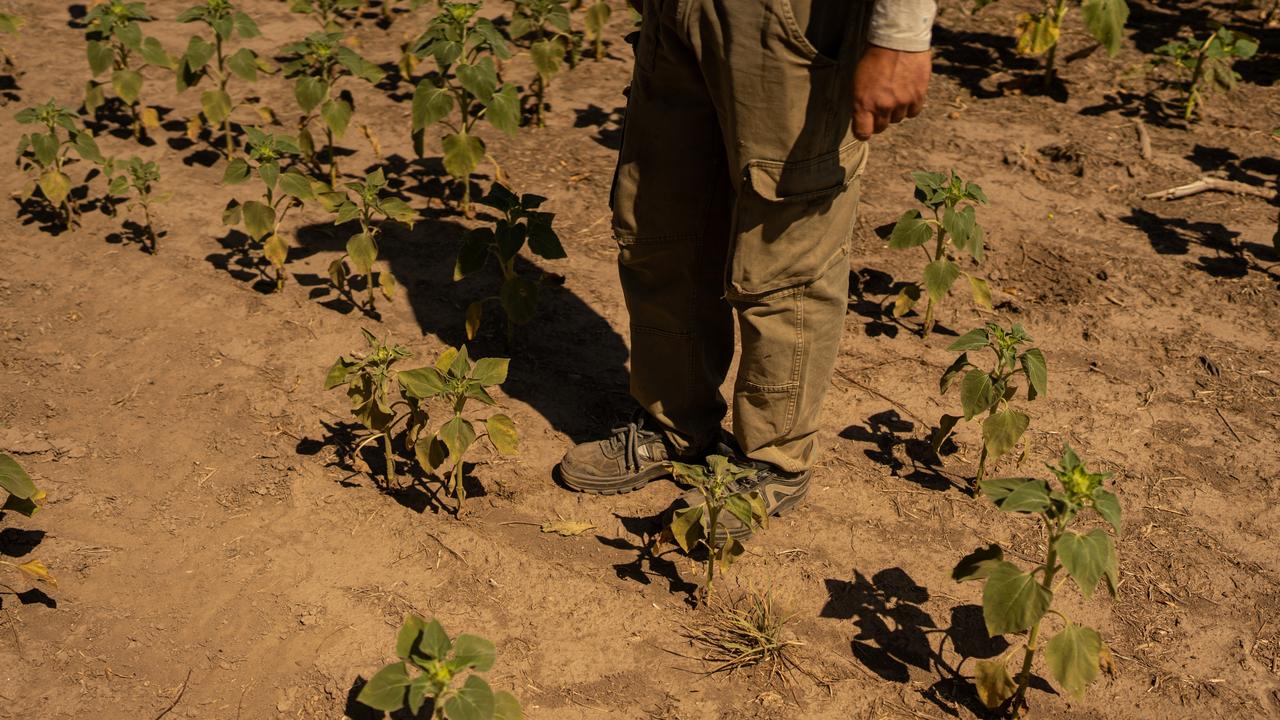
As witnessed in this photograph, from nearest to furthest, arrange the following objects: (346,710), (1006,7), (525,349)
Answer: (346,710), (525,349), (1006,7)

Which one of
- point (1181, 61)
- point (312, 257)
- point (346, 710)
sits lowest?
point (346, 710)

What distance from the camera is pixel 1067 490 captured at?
2.86 meters

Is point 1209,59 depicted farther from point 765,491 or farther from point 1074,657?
point 1074,657

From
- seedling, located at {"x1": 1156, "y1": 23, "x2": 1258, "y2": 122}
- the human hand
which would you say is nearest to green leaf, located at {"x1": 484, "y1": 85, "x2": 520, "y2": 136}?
the human hand

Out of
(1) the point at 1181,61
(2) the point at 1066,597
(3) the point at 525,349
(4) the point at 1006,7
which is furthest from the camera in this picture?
(4) the point at 1006,7

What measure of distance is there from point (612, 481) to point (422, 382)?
2.37ft

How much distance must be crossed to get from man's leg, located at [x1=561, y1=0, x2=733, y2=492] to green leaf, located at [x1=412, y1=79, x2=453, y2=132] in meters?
1.57

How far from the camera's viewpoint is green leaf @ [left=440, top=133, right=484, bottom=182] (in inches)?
192

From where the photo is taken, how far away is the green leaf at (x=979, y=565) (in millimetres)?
3051

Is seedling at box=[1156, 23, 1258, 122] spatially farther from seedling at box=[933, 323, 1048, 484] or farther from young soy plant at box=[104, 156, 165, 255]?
young soy plant at box=[104, 156, 165, 255]

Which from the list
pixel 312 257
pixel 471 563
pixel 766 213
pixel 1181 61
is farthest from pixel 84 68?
pixel 1181 61

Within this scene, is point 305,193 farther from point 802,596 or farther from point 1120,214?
point 1120,214

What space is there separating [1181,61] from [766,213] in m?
3.90

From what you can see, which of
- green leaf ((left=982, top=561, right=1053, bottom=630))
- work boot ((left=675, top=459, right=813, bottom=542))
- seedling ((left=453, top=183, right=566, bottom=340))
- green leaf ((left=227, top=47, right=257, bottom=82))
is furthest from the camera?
green leaf ((left=227, top=47, right=257, bottom=82))
